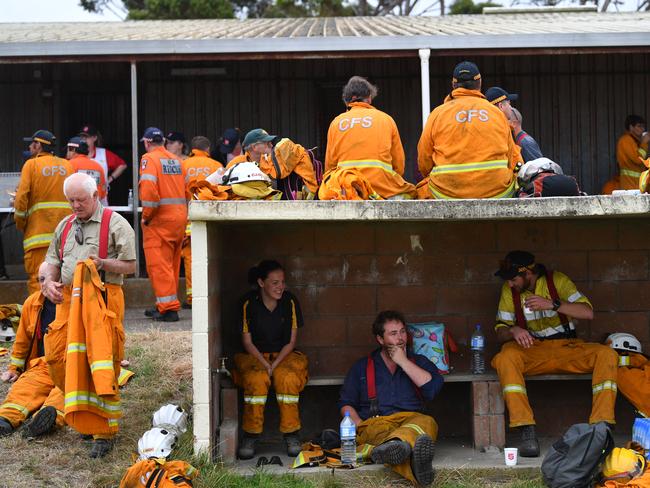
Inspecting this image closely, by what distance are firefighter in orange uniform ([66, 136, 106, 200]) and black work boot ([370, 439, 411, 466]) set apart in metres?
5.84

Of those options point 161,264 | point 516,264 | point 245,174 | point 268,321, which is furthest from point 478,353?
point 161,264

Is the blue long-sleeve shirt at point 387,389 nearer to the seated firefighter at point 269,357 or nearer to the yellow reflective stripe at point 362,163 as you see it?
the seated firefighter at point 269,357

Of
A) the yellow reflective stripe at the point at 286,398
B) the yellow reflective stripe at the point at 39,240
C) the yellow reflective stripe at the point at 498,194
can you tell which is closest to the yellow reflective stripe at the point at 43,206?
the yellow reflective stripe at the point at 39,240

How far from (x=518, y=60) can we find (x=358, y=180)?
741 centimetres

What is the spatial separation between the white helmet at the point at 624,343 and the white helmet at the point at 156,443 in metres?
3.49

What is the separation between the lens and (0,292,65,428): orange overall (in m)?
7.87

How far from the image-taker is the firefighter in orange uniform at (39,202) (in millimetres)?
10352

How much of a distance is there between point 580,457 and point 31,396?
4.18 m

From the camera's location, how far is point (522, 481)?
279 inches

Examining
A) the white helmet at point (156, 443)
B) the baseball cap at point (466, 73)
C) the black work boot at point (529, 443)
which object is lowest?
the black work boot at point (529, 443)

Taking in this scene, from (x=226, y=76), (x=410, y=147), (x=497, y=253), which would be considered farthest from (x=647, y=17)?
(x=497, y=253)

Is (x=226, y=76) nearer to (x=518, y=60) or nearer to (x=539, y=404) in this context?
(x=518, y=60)

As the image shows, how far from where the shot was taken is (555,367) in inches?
307

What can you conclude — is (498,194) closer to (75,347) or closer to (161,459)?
(161,459)
